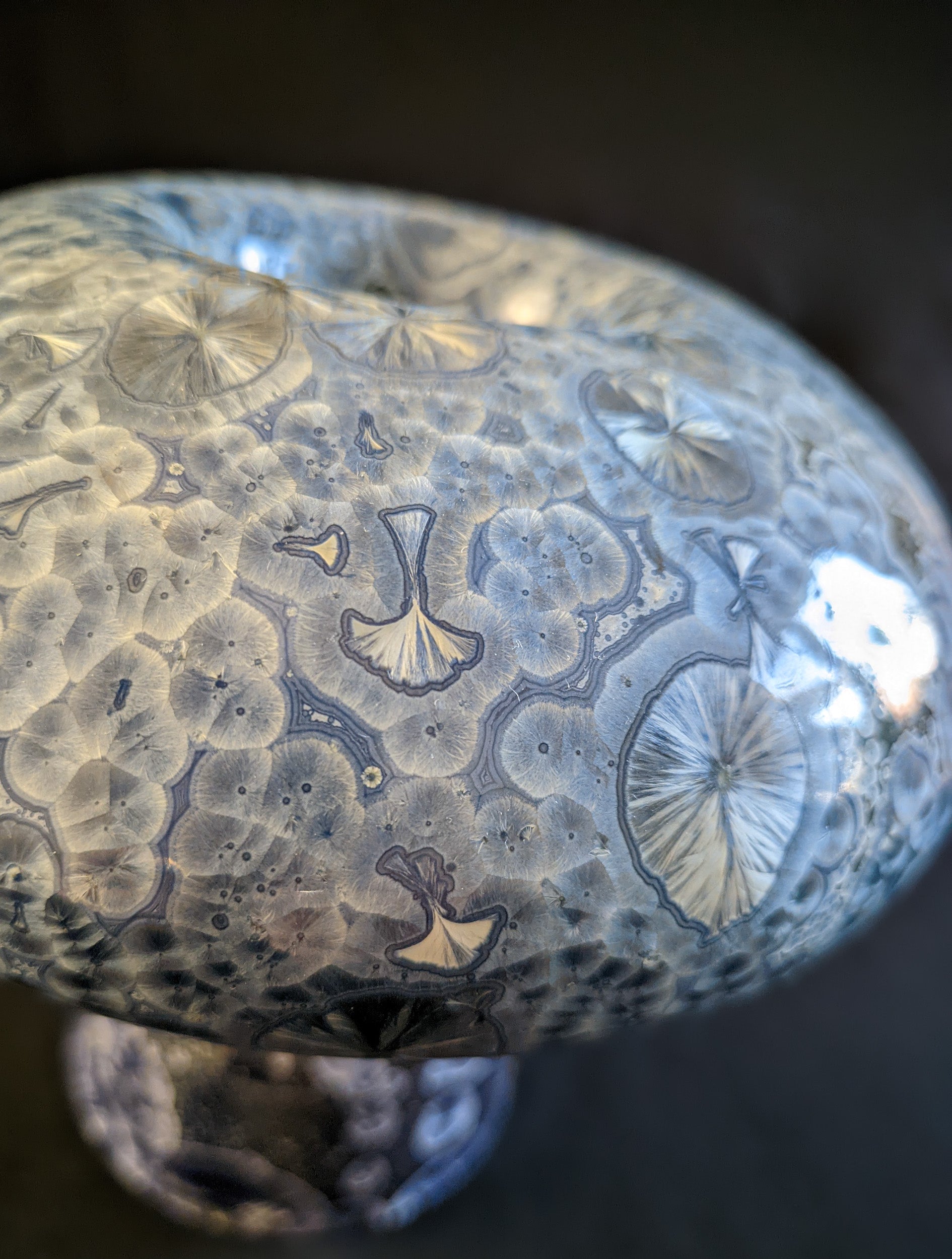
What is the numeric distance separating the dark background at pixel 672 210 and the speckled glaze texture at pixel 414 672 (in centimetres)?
42

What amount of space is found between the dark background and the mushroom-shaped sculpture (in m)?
0.43

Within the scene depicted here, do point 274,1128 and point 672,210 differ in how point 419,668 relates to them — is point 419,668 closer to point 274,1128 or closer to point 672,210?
point 274,1128

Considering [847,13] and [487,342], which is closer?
[487,342]

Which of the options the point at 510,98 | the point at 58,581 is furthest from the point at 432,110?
the point at 58,581

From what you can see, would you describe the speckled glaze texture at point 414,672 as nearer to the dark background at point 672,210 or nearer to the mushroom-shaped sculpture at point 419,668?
the mushroom-shaped sculpture at point 419,668

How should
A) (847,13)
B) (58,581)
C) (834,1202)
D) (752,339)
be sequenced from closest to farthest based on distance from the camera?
(58,581) < (752,339) < (834,1202) < (847,13)

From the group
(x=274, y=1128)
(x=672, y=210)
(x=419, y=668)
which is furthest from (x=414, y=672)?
(x=672, y=210)

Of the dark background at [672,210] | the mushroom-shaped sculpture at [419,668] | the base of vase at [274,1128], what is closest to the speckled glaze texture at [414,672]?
the mushroom-shaped sculpture at [419,668]

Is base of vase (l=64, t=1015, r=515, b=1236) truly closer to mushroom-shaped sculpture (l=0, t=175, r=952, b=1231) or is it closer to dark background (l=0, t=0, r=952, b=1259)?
dark background (l=0, t=0, r=952, b=1259)

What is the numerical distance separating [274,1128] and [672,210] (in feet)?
3.30

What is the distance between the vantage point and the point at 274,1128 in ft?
2.37

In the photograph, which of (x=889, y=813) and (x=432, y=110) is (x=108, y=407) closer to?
(x=889, y=813)

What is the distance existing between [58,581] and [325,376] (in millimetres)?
148

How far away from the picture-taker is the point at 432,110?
3.87 feet
